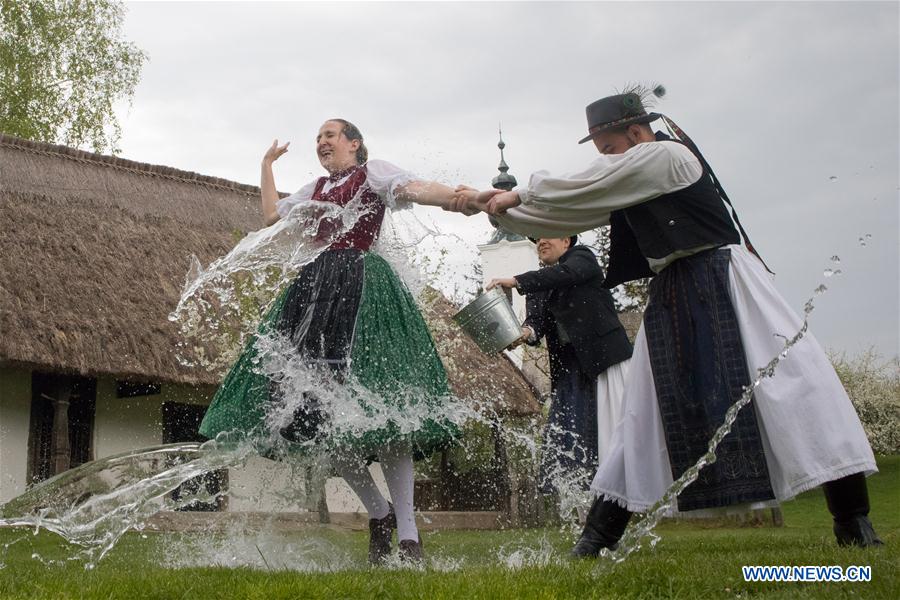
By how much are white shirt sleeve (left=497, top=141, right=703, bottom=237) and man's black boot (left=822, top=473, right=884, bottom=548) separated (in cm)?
121

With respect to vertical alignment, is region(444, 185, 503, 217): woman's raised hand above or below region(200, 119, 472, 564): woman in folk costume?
above

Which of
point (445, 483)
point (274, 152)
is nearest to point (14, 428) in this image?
point (445, 483)

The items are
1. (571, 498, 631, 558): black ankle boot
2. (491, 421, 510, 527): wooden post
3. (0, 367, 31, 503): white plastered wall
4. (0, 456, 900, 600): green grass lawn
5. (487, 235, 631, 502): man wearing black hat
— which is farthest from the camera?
(491, 421, 510, 527): wooden post

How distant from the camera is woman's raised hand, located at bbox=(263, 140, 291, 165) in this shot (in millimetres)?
5256

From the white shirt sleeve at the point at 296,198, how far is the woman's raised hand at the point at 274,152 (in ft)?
1.22

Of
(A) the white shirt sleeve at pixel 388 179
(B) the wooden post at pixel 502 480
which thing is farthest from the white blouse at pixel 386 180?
(B) the wooden post at pixel 502 480

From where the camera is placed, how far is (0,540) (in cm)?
757

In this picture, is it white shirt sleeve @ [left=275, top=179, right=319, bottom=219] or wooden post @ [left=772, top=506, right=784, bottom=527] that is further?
wooden post @ [left=772, top=506, right=784, bottom=527]

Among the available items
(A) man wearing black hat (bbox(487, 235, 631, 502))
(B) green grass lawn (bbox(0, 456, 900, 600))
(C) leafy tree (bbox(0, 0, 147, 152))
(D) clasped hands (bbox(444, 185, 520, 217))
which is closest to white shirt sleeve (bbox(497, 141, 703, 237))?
(D) clasped hands (bbox(444, 185, 520, 217))

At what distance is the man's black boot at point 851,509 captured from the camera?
3.57m

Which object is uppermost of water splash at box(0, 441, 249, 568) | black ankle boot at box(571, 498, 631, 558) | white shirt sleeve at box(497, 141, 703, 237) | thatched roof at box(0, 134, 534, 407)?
thatched roof at box(0, 134, 534, 407)

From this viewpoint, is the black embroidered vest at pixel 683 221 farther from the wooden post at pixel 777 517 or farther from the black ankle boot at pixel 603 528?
the wooden post at pixel 777 517

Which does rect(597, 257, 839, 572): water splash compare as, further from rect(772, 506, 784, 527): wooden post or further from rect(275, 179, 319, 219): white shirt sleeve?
rect(772, 506, 784, 527): wooden post

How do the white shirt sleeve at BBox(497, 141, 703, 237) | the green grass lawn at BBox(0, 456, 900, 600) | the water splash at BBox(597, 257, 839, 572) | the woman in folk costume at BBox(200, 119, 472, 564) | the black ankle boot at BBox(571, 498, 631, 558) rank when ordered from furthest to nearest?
1. the woman in folk costume at BBox(200, 119, 472, 564)
2. the black ankle boot at BBox(571, 498, 631, 558)
3. the white shirt sleeve at BBox(497, 141, 703, 237)
4. the water splash at BBox(597, 257, 839, 572)
5. the green grass lawn at BBox(0, 456, 900, 600)
